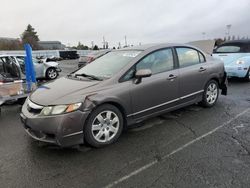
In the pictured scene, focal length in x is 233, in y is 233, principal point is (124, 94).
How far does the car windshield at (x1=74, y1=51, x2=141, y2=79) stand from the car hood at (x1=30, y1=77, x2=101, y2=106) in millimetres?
380

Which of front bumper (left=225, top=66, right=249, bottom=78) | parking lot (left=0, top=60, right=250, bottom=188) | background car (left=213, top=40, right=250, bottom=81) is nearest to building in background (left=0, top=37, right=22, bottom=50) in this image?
background car (left=213, top=40, right=250, bottom=81)

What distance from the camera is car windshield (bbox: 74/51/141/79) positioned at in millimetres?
4025

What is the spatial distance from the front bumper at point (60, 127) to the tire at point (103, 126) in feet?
0.40

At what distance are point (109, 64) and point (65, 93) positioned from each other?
1.20 meters

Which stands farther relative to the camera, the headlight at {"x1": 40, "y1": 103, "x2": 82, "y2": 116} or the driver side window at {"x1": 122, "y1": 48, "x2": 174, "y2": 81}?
the driver side window at {"x1": 122, "y1": 48, "x2": 174, "y2": 81}

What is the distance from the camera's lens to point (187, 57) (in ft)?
16.1

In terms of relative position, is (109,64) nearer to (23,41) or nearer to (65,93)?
(65,93)

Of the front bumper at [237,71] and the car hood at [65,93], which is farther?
the front bumper at [237,71]

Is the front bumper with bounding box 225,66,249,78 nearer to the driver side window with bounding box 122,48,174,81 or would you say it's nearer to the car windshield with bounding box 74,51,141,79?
the driver side window with bounding box 122,48,174,81

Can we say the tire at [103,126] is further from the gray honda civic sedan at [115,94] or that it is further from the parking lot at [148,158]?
the parking lot at [148,158]

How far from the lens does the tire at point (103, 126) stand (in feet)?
11.3

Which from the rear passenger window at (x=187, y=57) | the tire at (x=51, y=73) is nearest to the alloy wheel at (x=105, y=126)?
the rear passenger window at (x=187, y=57)

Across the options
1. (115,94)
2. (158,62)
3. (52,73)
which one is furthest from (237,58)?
(52,73)

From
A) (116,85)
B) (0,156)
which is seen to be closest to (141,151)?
(116,85)
